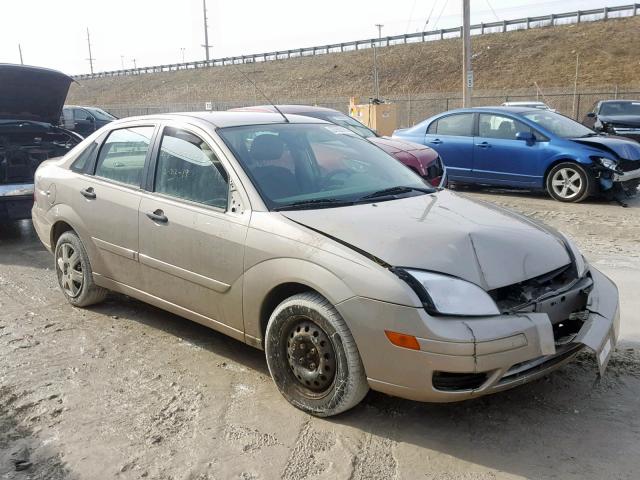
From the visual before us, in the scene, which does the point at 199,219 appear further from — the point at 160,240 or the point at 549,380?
the point at 549,380

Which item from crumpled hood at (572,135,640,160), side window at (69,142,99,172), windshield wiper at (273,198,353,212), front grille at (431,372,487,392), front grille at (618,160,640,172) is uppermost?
side window at (69,142,99,172)

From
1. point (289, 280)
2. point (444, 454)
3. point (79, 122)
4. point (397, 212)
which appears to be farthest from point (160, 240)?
point (79, 122)

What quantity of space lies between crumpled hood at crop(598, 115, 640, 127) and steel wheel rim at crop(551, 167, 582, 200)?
23.5ft

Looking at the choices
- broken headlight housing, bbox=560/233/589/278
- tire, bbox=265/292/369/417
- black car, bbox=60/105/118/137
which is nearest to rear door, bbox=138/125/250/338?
tire, bbox=265/292/369/417

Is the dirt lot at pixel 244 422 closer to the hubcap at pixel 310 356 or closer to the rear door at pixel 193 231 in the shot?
the hubcap at pixel 310 356

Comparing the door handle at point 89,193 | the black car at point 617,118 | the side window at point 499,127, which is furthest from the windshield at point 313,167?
the black car at point 617,118

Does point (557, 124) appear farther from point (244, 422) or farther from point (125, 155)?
point (244, 422)

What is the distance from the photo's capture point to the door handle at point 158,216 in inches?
161

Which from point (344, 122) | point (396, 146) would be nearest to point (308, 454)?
point (396, 146)

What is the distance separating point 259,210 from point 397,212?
0.80m

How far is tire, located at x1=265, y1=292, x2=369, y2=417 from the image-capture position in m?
3.12

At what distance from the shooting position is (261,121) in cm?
436

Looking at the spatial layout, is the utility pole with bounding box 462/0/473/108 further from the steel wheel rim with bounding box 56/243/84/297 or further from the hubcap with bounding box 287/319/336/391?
the hubcap with bounding box 287/319/336/391

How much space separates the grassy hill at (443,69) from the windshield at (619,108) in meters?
21.4
